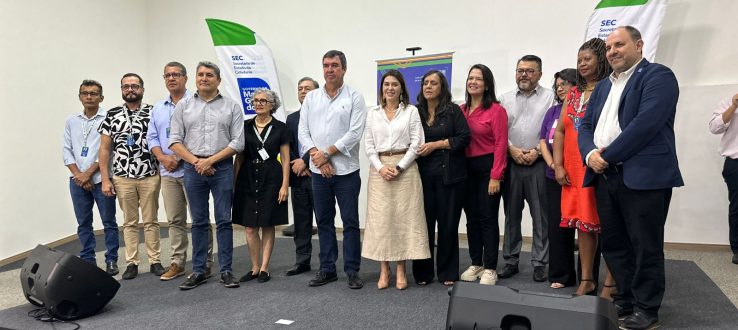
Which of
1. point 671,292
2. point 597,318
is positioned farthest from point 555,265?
point 597,318

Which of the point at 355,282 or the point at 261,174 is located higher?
the point at 261,174

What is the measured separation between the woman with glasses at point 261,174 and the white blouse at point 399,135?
0.68 meters

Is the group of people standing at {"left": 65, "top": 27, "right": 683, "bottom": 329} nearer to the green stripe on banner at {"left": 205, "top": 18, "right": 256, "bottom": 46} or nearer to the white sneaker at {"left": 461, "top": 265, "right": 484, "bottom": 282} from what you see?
the white sneaker at {"left": 461, "top": 265, "right": 484, "bottom": 282}

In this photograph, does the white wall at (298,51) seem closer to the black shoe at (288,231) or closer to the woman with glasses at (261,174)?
the black shoe at (288,231)

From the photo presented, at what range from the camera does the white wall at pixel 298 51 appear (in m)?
4.52

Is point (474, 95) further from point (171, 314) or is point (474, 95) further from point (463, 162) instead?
point (171, 314)

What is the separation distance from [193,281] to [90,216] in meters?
1.13

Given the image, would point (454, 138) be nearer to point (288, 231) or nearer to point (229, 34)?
point (288, 231)

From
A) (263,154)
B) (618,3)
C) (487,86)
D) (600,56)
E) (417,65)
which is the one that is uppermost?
(618,3)

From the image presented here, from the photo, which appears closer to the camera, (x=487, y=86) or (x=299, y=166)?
(x=487, y=86)

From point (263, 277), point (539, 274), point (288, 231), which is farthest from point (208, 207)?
point (539, 274)

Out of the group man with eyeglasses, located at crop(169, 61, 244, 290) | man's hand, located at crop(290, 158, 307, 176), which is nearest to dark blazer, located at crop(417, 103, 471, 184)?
man's hand, located at crop(290, 158, 307, 176)

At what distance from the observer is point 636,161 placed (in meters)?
2.42

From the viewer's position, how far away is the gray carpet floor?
9.18 ft
